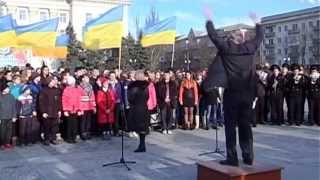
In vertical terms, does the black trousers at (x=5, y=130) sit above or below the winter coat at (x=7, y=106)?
below

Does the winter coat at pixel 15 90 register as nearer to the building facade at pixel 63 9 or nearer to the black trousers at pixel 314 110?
the black trousers at pixel 314 110

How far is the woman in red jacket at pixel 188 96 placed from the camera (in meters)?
16.0

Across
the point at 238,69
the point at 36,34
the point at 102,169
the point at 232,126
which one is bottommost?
the point at 102,169

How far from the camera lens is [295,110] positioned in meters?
16.9

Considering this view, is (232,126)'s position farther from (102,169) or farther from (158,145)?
(158,145)

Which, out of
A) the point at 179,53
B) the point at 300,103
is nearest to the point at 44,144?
the point at 300,103

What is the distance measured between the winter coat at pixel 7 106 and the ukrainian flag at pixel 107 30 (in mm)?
2465

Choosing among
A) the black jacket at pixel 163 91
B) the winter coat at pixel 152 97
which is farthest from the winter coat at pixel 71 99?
the black jacket at pixel 163 91

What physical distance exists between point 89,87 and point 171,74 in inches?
117

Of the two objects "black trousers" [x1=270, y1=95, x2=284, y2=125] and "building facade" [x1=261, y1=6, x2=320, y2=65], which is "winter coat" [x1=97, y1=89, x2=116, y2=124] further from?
"building facade" [x1=261, y1=6, x2=320, y2=65]

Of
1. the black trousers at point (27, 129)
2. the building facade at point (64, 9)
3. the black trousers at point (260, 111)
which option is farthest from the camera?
the building facade at point (64, 9)

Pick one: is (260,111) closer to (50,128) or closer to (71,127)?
(71,127)

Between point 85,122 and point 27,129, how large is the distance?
61.9 inches

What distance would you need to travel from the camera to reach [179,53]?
94938 millimetres
